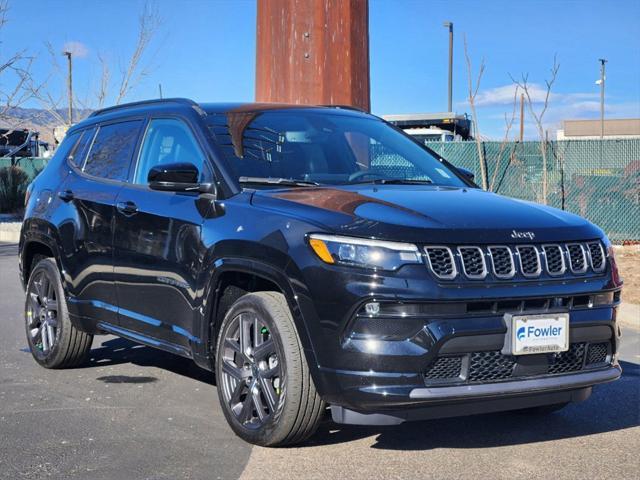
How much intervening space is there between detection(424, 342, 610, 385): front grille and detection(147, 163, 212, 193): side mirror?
1.75 meters

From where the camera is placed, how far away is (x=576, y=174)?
57.6 feet

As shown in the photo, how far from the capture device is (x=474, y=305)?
4.08 metres

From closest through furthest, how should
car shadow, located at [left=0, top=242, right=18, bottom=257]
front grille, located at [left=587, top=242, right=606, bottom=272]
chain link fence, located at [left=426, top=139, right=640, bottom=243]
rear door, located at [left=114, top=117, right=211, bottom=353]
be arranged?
front grille, located at [left=587, top=242, right=606, bottom=272] → rear door, located at [left=114, top=117, right=211, bottom=353] → car shadow, located at [left=0, top=242, right=18, bottom=257] → chain link fence, located at [left=426, top=139, right=640, bottom=243]

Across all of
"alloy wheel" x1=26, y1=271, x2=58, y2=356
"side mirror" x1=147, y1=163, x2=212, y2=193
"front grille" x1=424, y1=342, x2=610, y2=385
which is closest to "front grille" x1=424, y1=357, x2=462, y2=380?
"front grille" x1=424, y1=342, x2=610, y2=385

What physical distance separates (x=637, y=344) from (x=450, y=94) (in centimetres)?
2571

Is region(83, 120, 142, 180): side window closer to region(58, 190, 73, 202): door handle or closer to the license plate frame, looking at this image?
region(58, 190, 73, 202): door handle

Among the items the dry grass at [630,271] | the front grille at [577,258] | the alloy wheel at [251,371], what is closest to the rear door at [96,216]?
the alloy wheel at [251,371]

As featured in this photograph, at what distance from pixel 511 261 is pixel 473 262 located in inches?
8.3

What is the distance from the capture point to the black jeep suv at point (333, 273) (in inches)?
159

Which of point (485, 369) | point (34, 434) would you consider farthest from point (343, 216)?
point (34, 434)

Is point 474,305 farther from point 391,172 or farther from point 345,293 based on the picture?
point 391,172

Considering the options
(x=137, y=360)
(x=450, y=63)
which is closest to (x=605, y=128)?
(x=450, y=63)

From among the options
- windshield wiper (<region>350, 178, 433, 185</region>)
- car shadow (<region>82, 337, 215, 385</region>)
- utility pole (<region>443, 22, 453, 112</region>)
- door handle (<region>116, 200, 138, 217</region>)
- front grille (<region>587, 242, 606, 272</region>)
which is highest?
utility pole (<region>443, 22, 453, 112</region>)

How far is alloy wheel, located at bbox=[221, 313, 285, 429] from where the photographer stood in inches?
178
